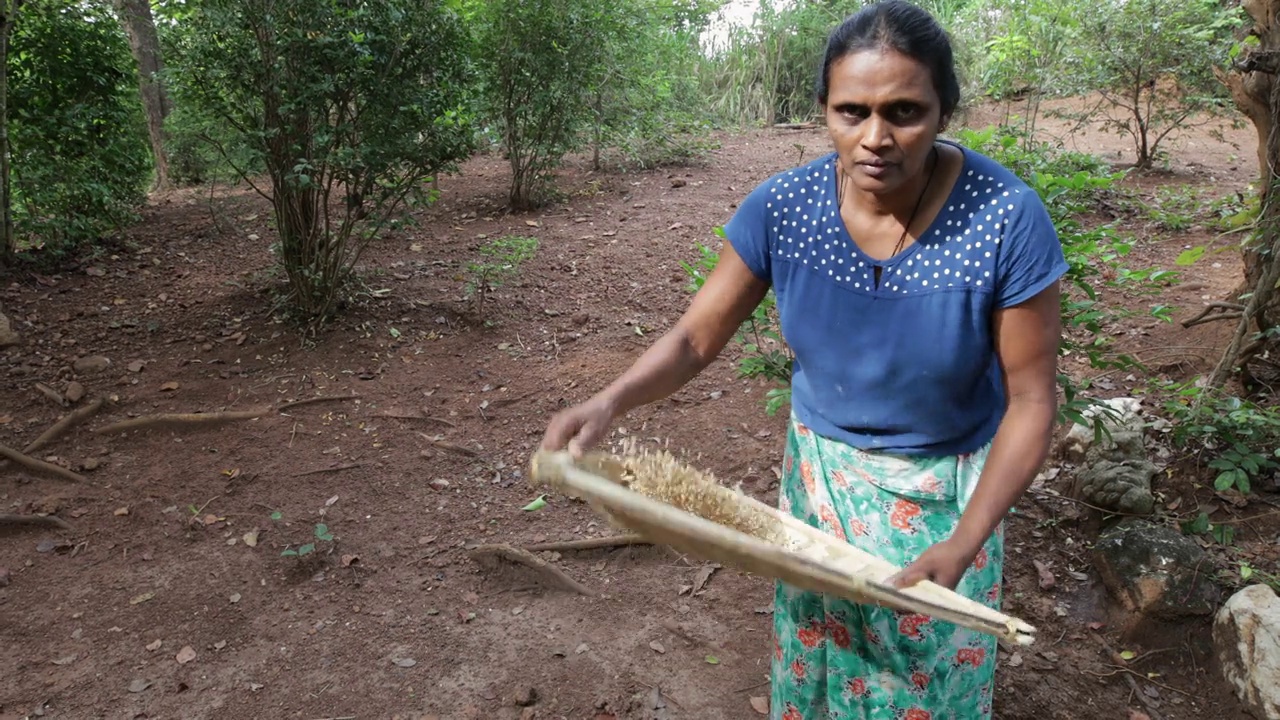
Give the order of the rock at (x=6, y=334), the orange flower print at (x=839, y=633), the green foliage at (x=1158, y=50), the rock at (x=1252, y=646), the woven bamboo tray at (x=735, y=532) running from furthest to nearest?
the green foliage at (x=1158, y=50) → the rock at (x=6, y=334) → the rock at (x=1252, y=646) → the orange flower print at (x=839, y=633) → the woven bamboo tray at (x=735, y=532)

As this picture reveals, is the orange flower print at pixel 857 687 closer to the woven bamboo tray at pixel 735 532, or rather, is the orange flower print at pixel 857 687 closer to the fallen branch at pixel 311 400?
the woven bamboo tray at pixel 735 532

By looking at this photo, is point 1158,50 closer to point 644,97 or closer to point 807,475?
point 644,97

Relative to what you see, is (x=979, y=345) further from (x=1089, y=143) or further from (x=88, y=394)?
(x=1089, y=143)

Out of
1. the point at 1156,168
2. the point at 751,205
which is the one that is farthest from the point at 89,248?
the point at 1156,168

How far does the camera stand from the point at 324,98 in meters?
4.64

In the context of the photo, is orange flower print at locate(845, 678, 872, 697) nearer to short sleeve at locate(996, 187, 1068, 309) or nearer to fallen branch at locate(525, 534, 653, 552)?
short sleeve at locate(996, 187, 1068, 309)

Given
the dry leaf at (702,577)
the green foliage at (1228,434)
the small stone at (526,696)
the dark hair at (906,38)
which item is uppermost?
the dark hair at (906,38)

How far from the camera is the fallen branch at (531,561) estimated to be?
349cm

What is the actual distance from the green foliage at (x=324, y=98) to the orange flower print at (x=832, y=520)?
12.6ft

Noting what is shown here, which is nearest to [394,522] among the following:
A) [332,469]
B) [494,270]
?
[332,469]

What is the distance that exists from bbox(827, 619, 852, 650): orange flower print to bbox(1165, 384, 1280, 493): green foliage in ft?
7.42

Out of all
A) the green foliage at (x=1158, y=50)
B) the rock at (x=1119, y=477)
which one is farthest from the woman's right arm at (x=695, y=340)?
the green foliage at (x=1158, y=50)

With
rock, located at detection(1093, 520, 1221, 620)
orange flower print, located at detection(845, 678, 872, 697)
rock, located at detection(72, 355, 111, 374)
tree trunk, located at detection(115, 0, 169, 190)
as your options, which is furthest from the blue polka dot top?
tree trunk, located at detection(115, 0, 169, 190)

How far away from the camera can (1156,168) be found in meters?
8.77
